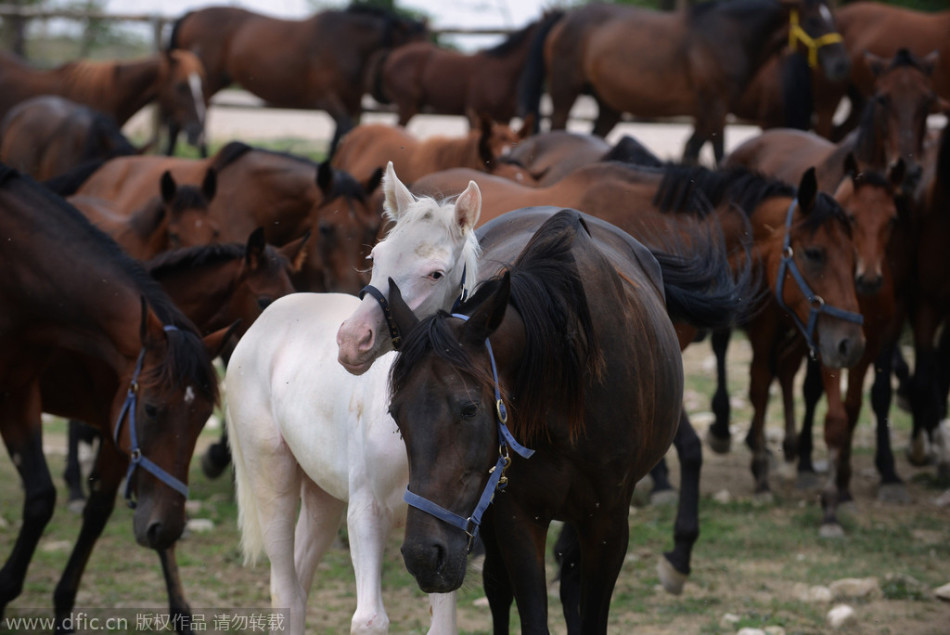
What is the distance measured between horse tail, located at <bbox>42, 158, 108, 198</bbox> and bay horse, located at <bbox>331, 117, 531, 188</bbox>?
2.06 metres

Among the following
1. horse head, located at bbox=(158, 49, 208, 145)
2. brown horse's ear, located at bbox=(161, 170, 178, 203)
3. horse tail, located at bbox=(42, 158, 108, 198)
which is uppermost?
brown horse's ear, located at bbox=(161, 170, 178, 203)

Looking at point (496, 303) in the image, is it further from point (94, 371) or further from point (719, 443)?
point (719, 443)

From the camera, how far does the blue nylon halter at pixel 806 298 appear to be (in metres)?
5.62

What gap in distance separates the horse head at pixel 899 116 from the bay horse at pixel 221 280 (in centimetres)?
423

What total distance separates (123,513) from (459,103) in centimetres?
680

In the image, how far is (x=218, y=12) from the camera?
43.0ft

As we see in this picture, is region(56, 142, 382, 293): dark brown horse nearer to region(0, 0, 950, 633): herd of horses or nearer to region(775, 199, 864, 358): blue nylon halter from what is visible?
A: region(0, 0, 950, 633): herd of horses

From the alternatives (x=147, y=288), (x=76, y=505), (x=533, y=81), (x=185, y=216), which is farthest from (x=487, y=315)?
(x=533, y=81)

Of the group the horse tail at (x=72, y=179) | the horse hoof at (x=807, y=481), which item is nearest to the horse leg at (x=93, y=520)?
the horse tail at (x=72, y=179)

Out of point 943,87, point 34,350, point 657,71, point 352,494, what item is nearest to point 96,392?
point 34,350

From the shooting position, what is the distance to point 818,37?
986 cm

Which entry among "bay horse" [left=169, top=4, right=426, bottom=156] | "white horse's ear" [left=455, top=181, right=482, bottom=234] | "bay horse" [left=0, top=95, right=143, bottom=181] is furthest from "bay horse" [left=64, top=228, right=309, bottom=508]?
"bay horse" [left=169, top=4, right=426, bottom=156]

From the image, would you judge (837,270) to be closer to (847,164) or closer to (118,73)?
(847,164)

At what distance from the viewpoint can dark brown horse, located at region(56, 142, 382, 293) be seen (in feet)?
22.6
